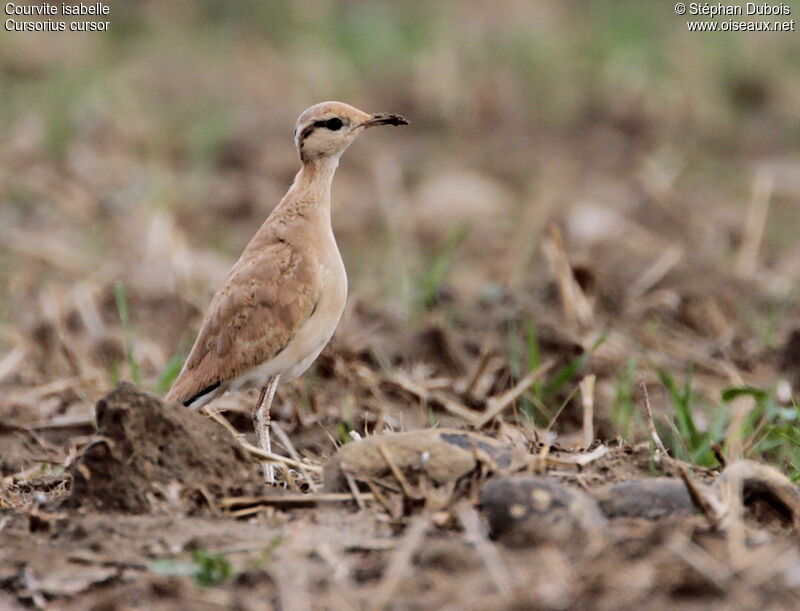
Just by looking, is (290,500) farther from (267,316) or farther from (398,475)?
(267,316)

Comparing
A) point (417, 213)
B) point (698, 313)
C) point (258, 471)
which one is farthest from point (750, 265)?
point (258, 471)

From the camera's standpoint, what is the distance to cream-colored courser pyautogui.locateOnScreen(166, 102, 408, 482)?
502 centimetres

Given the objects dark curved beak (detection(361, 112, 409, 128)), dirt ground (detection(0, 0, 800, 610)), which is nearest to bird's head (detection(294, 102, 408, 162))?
dark curved beak (detection(361, 112, 409, 128))

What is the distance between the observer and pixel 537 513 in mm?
3533

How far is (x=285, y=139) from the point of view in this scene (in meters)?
11.9

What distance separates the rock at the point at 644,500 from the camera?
3.75 meters

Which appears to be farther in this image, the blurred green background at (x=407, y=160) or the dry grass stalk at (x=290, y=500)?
the blurred green background at (x=407, y=160)

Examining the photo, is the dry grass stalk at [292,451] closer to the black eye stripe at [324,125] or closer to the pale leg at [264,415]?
the pale leg at [264,415]

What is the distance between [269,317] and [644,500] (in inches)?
69.1

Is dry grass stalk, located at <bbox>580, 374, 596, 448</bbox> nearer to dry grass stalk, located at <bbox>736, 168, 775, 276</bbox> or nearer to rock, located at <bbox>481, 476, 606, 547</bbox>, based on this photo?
rock, located at <bbox>481, 476, 606, 547</bbox>

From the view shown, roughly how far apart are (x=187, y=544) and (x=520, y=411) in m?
2.59

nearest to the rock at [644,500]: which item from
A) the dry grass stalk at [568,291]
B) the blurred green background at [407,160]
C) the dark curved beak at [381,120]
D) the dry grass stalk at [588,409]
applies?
the dry grass stalk at [588,409]

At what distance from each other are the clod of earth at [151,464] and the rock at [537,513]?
2.63 feet

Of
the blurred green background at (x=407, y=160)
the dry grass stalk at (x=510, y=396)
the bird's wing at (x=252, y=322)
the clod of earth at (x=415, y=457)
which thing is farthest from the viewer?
the blurred green background at (x=407, y=160)
